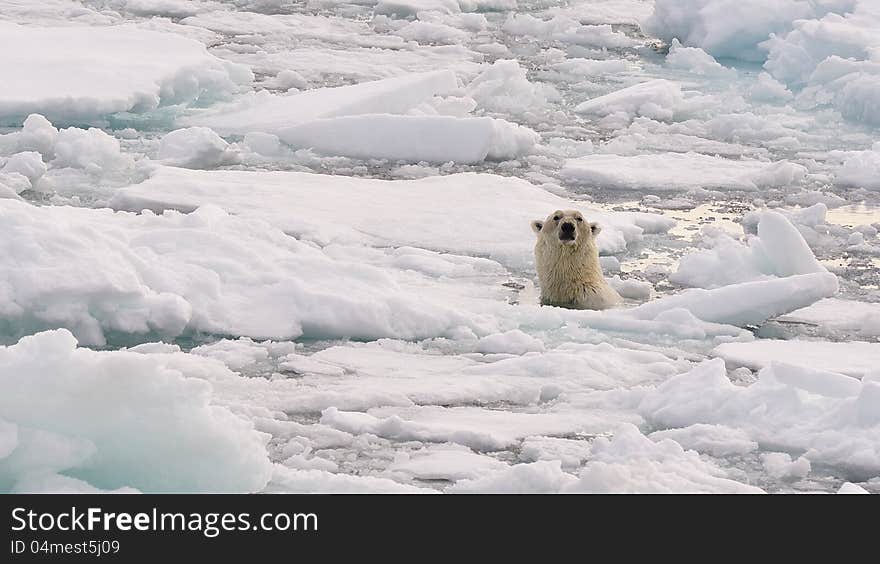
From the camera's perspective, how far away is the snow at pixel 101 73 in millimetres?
9109

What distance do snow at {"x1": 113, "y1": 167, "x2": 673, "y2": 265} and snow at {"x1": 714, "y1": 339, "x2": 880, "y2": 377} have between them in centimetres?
167

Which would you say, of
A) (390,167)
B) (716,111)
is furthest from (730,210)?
(716,111)

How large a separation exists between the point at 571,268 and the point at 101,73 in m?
4.31

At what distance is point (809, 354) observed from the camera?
5.69m

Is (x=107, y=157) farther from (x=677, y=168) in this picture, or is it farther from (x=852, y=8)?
(x=852, y=8)

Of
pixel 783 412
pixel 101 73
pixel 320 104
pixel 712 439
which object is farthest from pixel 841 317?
pixel 101 73

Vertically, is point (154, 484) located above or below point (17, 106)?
below

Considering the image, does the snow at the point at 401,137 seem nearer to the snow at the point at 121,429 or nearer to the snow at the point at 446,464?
the snow at the point at 446,464

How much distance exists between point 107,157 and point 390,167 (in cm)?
168

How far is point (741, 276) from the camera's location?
6770 mm

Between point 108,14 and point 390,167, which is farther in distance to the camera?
point 108,14

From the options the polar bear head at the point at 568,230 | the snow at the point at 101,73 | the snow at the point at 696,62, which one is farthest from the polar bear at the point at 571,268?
the snow at the point at 696,62

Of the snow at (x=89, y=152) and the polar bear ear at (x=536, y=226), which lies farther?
the snow at (x=89, y=152)

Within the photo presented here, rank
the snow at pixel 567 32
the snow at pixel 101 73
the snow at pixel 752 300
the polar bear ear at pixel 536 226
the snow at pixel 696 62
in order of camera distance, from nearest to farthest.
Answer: the snow at pixel 752 300 < the polar bear ear at pixel 536 226 < the snow at pixel 101 73 < the snow at pixel 696 62 < the snow at pixel 567 32
